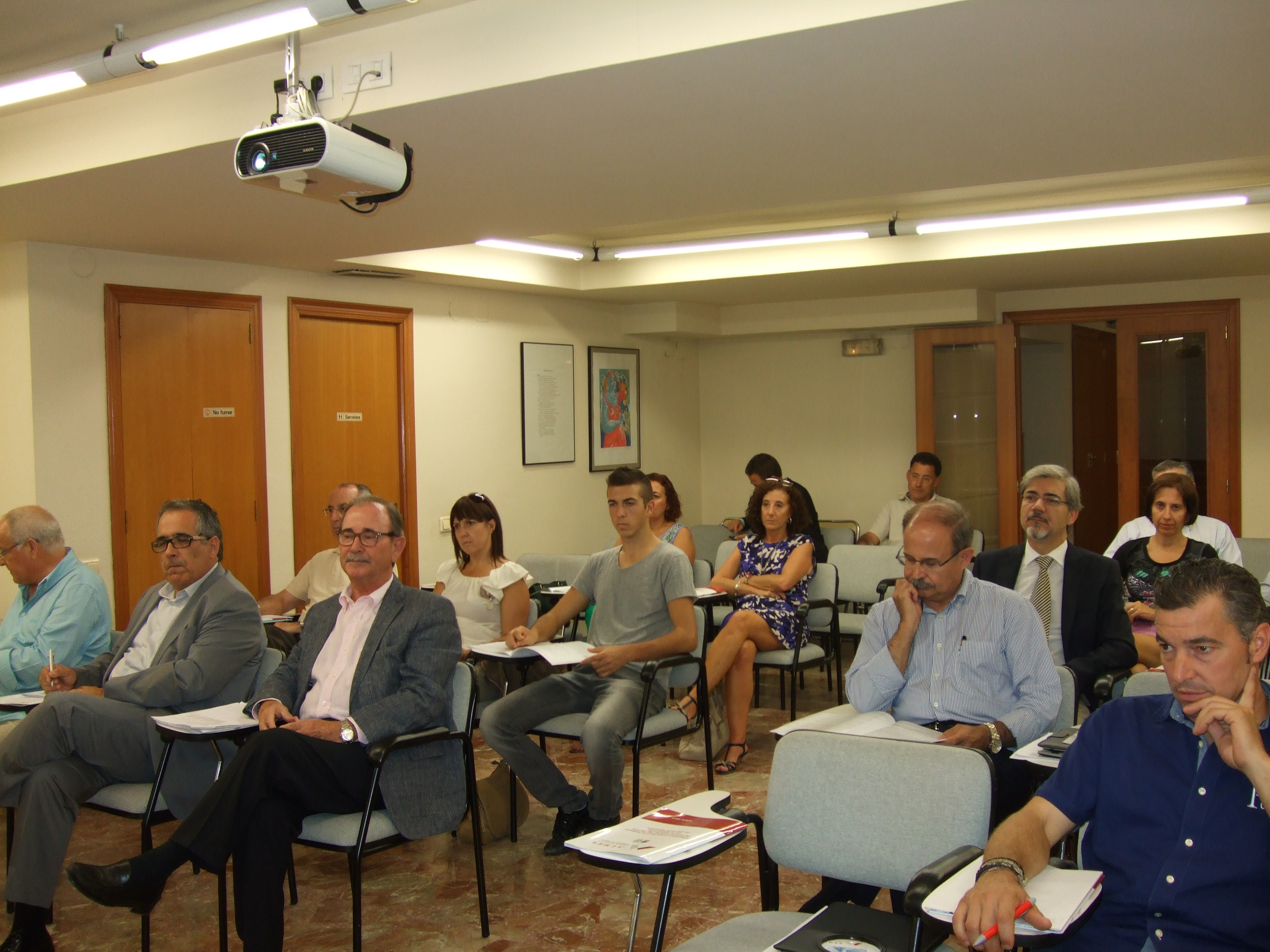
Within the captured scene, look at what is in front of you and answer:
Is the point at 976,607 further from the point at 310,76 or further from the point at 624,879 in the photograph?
the point at 310,76

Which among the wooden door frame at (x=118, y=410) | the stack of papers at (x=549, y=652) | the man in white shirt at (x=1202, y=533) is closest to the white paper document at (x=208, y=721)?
the stack of papers at (x=549, y=652)

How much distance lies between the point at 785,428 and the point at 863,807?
8096mm

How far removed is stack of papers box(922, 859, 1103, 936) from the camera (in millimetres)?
1924

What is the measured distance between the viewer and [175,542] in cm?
391

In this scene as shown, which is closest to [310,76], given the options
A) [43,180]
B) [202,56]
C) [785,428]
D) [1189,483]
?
[202,56]

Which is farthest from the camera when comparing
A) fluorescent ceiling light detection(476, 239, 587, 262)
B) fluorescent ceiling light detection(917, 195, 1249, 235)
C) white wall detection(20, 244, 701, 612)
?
fluorescent ceiling light detection(476, 239, 587, 262)

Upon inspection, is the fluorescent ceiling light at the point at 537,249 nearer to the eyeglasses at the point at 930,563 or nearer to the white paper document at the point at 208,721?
the white paper document at the point at 208,721

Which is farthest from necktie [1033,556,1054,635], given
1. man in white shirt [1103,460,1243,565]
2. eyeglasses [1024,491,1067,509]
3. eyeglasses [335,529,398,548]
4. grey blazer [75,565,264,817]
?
grey blazer [75,565,264,817]

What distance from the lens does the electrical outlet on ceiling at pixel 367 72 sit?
3.62m

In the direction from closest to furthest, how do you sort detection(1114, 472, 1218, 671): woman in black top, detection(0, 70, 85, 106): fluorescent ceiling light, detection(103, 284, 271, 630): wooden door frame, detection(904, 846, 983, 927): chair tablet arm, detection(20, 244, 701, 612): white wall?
detection(904, 846, 983, 927): chair tablet arm → detection(0, 70, 85, 106): fluorescent ceiling light → detection(1114, 472, 1218, 671): woman in black top → detection(20, 244, 701, 612): white wall → detection(103, 284, 271, 630): wooden door frame

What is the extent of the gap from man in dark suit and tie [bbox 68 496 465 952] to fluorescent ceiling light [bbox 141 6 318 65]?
4.96 ft

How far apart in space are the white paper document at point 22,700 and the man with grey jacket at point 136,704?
0.08 metres

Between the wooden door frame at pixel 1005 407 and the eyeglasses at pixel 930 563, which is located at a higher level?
the wooden door frame at pixel 1005 407

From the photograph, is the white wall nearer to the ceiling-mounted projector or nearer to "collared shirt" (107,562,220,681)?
"collared shirt" (107,562,220,681)
